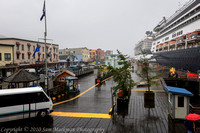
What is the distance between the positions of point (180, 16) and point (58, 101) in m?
51.7

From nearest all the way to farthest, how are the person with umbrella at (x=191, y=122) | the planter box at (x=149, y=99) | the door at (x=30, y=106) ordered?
the person with umbrella at (x=191, y=122) < the door at (x=30, y=106) < the planter box at (x=149, y=99)

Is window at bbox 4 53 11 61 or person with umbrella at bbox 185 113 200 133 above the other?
window at bbox 4 53 11 61

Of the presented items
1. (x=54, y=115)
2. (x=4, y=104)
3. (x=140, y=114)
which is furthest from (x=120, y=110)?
(x=4, y=104)

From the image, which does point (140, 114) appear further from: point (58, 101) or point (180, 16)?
point (180, 16)

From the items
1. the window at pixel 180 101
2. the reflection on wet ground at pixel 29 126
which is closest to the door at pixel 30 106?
the reflection on wet ground at pixel 29 126

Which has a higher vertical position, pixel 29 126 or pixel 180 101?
pixel 180 101

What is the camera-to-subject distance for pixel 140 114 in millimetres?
9820

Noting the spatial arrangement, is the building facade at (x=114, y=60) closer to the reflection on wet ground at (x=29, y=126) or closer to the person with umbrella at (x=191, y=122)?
the reflection on wet ground at (x=29, y=126)

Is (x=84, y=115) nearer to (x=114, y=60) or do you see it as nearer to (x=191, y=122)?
(x=191, y=122)

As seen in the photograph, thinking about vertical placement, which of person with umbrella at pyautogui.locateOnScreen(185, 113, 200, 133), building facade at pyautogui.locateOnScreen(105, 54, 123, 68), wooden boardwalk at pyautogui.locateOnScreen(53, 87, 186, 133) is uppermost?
building facade at pyautogui.locateOnScreen(105, 54, 123, 68)

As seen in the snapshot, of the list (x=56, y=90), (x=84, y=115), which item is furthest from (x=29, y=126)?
(x=56, y=90)

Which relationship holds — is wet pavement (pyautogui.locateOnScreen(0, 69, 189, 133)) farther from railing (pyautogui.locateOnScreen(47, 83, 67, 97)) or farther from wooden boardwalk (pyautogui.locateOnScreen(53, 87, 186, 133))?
railing (pyautogui.locateOnScreen(47, 83, 67, 97))

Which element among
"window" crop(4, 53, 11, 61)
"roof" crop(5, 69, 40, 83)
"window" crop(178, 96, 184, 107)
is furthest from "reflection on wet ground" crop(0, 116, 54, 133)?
Result: "window" crop(4, 53, 11, 61)

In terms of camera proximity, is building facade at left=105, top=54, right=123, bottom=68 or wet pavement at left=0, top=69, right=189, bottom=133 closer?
wet pavement at left=0, top=69, right=189, bottom=133
